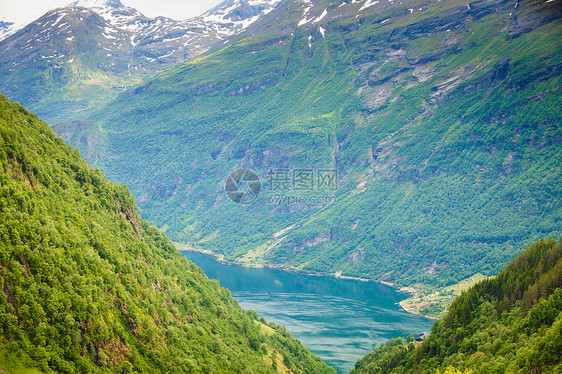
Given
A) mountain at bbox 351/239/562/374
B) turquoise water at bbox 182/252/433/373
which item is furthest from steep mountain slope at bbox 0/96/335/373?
turquoise water at bbox 182/252/433/373

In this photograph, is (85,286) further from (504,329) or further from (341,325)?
(341,325)

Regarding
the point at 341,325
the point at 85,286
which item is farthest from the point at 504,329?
the point at 341,325

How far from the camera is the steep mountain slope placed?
46.6m

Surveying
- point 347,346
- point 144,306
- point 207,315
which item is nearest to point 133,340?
point 144,306

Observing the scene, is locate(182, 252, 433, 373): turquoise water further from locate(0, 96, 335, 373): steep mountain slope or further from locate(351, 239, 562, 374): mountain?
locate(0, 96, 335, 373): steep mountain slope

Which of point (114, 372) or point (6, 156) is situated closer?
point (114, 372)

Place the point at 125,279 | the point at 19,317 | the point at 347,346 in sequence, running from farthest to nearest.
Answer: the point at 347,346
the point at 125,279
the point at 19,317

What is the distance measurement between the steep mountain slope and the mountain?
3052 cm

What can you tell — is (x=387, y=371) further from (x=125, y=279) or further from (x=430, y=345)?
(x=125, y=279)

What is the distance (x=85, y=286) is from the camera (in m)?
54.2

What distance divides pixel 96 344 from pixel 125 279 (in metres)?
15.7

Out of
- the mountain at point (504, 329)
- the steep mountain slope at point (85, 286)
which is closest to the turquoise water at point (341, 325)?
the mountain at point (504, 329)

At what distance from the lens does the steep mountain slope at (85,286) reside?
46.6 metres

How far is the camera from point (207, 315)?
9338 cm
